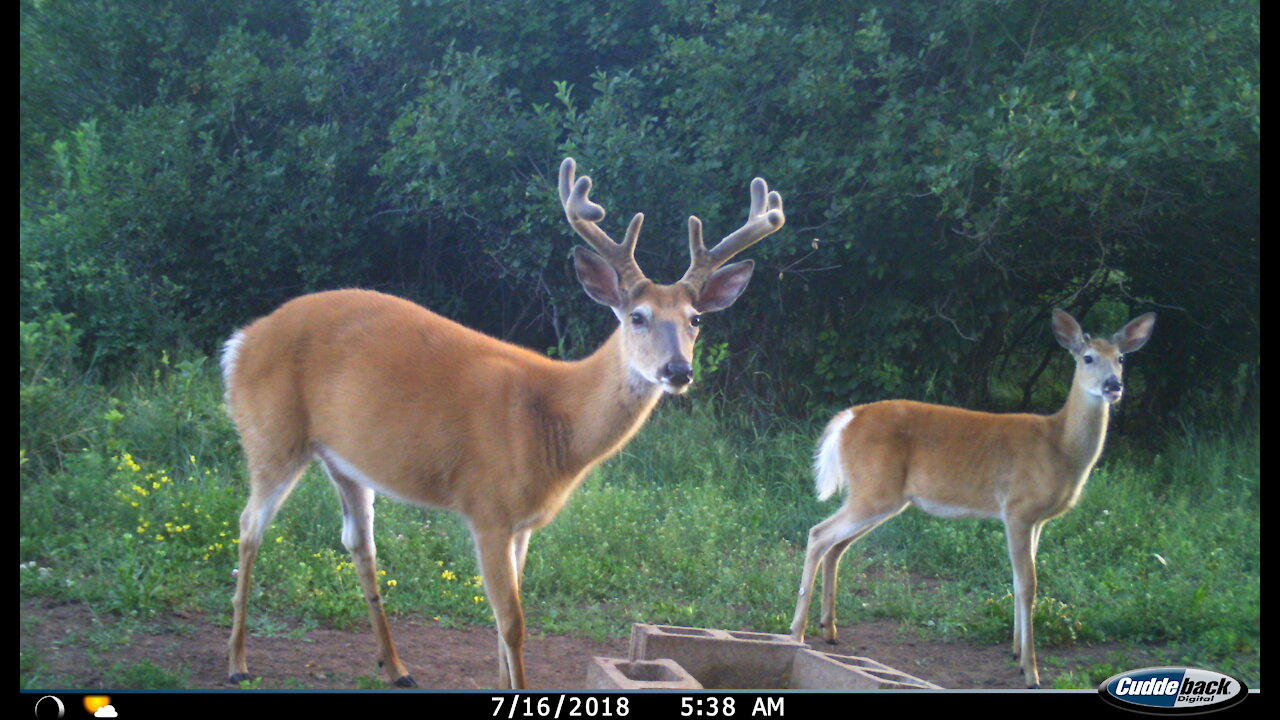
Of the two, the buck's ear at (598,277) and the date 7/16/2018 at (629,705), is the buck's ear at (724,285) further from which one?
the date 7/16/2018 at (629,705)

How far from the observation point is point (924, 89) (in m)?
7.92

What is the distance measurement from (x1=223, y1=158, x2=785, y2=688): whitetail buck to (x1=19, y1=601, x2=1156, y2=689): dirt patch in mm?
208

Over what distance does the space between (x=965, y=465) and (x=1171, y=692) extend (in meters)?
2.31

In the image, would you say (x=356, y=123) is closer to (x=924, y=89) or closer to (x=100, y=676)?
(x=924, y=89)

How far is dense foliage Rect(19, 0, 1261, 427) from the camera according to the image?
24.8 ft

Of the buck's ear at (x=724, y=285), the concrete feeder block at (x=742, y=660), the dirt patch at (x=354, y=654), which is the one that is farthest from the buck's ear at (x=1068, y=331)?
the concrete feeder block at (x=742, y=660)

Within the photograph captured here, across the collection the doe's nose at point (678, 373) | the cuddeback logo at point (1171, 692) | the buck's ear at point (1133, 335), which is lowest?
the cuddeback logo at point (1171, 692)

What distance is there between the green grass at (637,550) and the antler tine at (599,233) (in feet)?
6.03

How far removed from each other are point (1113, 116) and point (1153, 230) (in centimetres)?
145

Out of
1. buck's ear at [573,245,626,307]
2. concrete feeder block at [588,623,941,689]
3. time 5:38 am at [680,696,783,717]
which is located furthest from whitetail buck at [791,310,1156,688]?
buck's ear at [573,245,626,307]

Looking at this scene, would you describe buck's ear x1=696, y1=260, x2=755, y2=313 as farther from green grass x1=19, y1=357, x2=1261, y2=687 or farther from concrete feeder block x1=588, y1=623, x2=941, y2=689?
green grass x1=19, y1=357, x2=1261, y2=687

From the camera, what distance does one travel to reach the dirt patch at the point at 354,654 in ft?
14.4

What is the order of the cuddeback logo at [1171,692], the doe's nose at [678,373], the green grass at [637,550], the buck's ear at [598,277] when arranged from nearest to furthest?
the cuddeback logo at [1171,692] → the doe's nose at [678,373] → the buck's ear at [598,277] → the green grass at [637,550]

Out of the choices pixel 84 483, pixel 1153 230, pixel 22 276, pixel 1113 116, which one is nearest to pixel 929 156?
pixel 1113 116
